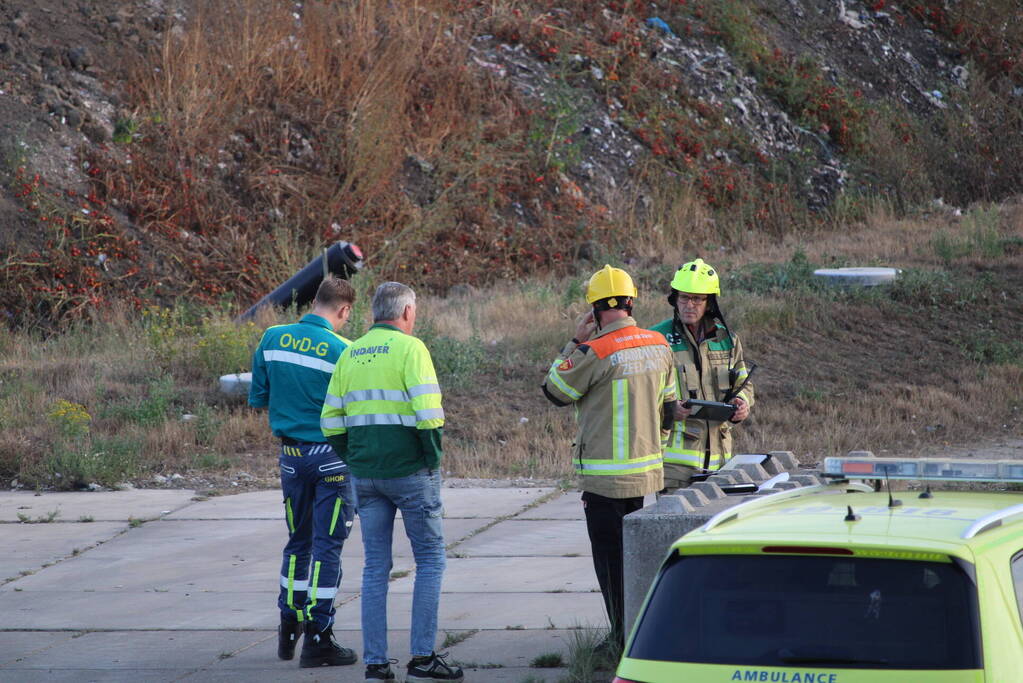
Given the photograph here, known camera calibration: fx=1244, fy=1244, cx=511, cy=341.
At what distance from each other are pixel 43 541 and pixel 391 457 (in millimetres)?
4452

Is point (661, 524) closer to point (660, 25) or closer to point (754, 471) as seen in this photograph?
point (754, 471)

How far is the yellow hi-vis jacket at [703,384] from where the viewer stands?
20.0 ft

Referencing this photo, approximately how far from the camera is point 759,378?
13.1m

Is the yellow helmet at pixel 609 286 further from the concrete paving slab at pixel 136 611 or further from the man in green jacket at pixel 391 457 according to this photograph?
the concrete paving slab at pixel 136 611

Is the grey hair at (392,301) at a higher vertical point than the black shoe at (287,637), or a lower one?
higher

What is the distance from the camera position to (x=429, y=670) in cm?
542

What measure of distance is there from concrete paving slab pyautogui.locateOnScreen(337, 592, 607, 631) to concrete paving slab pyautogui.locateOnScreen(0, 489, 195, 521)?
316 centimetres

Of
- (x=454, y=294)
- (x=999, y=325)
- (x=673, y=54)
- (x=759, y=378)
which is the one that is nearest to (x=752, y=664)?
(x=759, y=378)

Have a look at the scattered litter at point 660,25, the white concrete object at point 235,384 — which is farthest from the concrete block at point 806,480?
the scattered litter at point 660,25

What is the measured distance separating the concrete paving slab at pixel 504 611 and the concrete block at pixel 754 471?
4.49 feet

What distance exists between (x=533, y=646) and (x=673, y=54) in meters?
18.7

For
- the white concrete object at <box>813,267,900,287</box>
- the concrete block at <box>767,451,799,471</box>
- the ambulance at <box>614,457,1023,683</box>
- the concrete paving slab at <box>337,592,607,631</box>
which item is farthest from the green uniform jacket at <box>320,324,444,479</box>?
the white concrete object at <box>813,267,900,287</box>

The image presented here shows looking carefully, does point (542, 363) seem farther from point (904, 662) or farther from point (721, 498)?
point (904, 662)

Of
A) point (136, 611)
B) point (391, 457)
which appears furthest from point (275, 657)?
point (391, 457)
